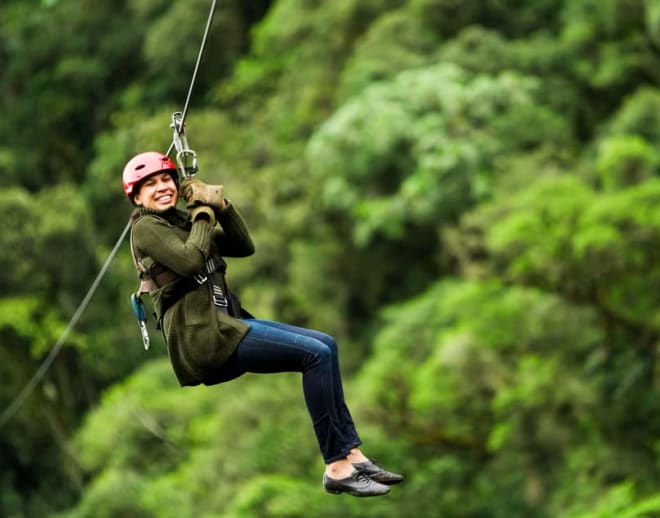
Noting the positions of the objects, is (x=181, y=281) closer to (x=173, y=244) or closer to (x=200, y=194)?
(x=173, y=244)

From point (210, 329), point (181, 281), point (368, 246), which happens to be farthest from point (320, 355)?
point (368, 246)

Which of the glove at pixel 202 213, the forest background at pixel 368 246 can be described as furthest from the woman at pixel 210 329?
the forest background at pixel 368 246

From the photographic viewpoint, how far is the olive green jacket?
4.16m

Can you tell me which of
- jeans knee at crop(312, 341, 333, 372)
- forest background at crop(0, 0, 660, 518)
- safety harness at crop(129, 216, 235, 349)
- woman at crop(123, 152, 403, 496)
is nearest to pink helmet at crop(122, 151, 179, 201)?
woman at crop(123, 152, 403, 496)

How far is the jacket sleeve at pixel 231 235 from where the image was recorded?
4395 mm

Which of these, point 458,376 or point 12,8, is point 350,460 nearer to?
point 458,376

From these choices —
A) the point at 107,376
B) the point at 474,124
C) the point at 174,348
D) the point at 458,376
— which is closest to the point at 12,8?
the point at 107,376

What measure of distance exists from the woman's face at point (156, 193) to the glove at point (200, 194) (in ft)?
0.15

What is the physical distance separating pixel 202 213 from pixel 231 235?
0.27m

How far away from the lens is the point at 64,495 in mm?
18969

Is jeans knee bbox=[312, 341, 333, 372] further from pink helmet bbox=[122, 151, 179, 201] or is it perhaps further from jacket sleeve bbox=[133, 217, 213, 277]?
pink helmet bbox=[122, 151, 179, 201]

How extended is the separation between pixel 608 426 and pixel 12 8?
46.8ft

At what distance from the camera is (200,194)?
13.9 ft

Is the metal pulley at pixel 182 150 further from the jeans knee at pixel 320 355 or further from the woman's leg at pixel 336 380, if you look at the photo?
the jeans knee at pixel 320 355
